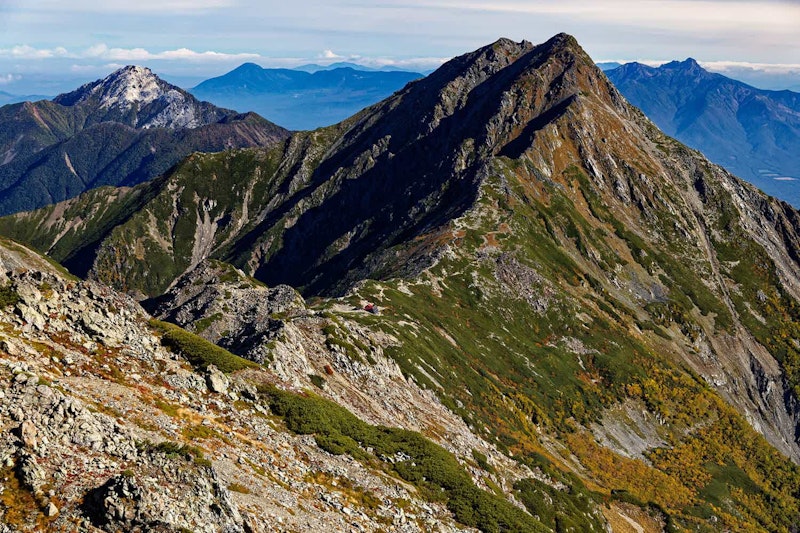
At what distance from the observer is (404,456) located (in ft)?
163

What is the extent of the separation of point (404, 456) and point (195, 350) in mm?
19593

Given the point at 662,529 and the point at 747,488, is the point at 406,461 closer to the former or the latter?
the point at 662,529

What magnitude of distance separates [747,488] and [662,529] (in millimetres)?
48378

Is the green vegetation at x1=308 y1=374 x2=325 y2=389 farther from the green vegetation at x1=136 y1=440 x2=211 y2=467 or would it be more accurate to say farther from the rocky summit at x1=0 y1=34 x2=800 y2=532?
the green vegetation at x1=136 y1=440 x2=211 y2=467

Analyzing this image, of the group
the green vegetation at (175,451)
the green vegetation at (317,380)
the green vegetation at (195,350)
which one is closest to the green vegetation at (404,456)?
the green vegetation at (195,350)

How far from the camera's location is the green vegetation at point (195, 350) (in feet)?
150

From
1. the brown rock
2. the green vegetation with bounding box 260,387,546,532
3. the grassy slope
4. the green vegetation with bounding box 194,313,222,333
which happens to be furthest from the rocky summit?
the grassy slope

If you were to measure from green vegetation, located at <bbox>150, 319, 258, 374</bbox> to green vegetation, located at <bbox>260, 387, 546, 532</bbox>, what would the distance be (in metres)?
3.86

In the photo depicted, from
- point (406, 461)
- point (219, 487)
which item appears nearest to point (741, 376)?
point (406, 461)

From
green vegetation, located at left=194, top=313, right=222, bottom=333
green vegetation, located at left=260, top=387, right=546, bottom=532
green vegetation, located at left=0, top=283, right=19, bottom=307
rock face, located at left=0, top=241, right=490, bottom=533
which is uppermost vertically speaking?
green vegetation, located at left=0, top=283, right=19, bottom=307

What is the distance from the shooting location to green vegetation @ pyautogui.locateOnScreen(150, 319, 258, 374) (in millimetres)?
45656

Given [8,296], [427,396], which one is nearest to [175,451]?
[8,296]

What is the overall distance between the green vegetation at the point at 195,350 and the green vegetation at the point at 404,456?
12.7 feet

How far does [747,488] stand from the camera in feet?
421
